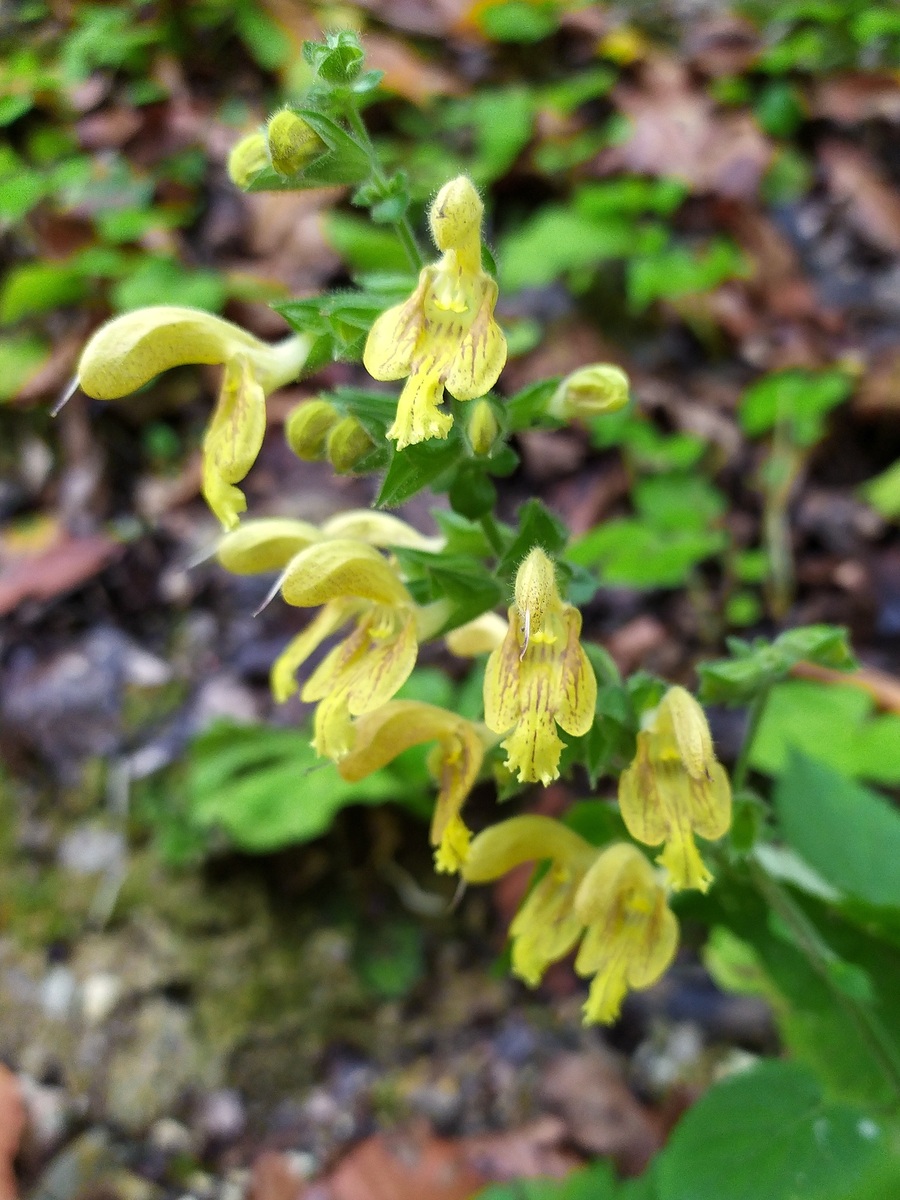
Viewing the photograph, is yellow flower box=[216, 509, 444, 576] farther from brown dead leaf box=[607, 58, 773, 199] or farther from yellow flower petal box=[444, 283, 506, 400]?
brown dead leaf box=[607, 58, 773, 199]

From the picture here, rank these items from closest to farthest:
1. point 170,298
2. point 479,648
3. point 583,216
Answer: point 479,648 → point 170,298 → point 583,216

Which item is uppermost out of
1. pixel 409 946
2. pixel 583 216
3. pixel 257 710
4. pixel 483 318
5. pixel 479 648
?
pixel 483 318

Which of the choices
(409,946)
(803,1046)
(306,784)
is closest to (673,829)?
(803,1046)

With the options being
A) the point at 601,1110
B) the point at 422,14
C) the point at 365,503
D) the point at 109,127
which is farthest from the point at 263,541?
the point at 422,14

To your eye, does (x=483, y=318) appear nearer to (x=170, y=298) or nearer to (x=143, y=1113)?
(x=143, y=1113)

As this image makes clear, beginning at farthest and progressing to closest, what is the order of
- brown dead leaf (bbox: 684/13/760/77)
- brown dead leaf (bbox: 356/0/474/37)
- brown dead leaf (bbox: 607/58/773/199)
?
brown dead leaf (bbox: 356/0/474/37), brown dead leaf (bbox: 684/13/760/77), brown dead leaf (bbox: 607/58/773/199)

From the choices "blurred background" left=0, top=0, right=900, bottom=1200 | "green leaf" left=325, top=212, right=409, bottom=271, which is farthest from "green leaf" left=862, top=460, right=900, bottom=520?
"green leaf" left=325, top=212, right=409, bottom=271

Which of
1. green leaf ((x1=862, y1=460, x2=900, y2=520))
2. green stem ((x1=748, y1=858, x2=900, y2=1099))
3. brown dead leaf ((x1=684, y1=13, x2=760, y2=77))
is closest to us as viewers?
green stem ((x1=748, y1=858, x2=900, y2=1099))

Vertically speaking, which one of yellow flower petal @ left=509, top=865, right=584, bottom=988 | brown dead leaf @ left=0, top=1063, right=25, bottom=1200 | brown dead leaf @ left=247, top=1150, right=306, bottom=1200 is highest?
yellow flower petal @ left=509, top=865, right=584, bottom=988

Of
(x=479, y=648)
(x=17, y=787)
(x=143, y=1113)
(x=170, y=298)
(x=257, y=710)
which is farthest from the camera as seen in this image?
(x=170, y=298)
